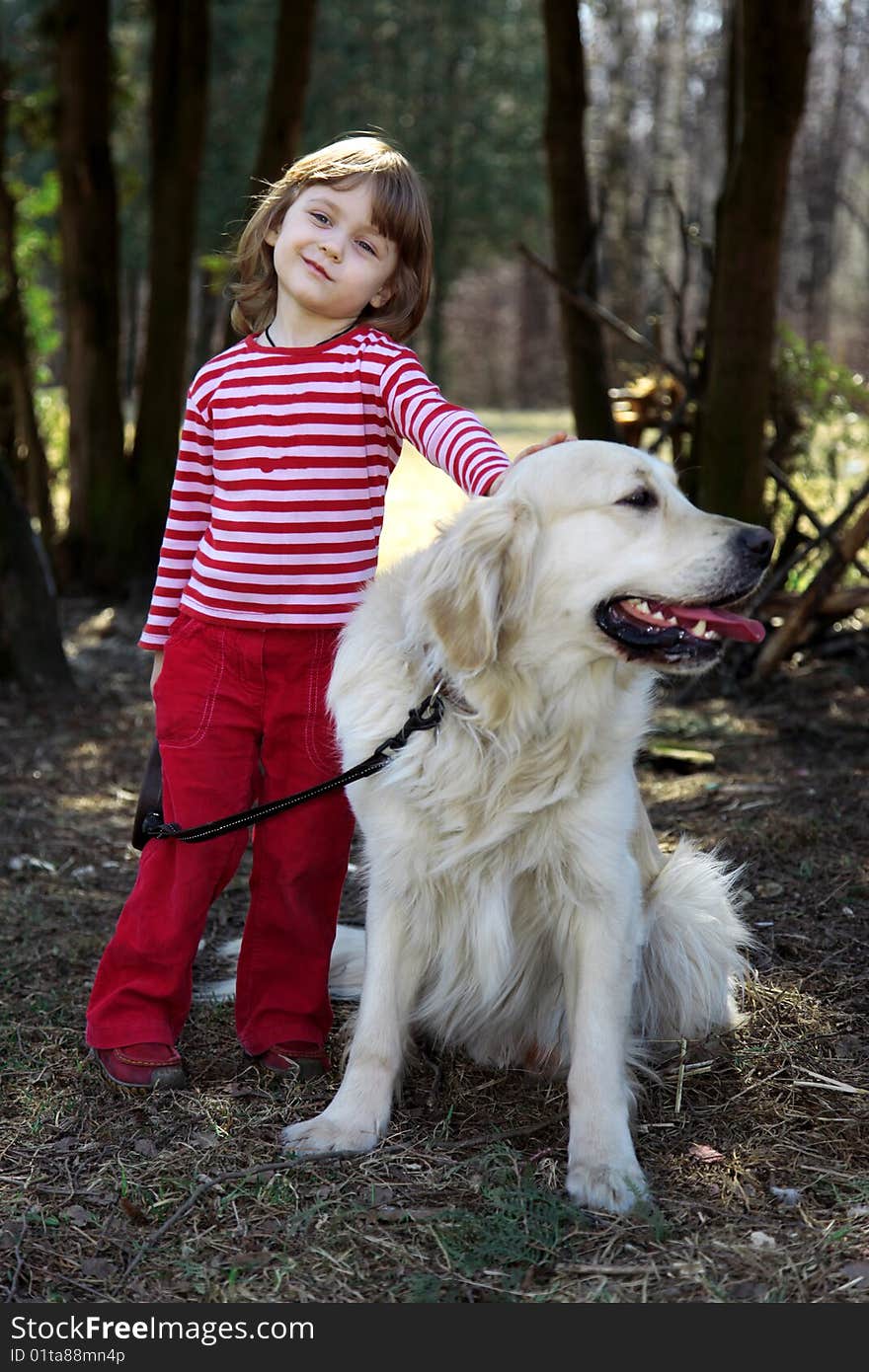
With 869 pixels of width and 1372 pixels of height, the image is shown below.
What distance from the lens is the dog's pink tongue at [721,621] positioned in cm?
246

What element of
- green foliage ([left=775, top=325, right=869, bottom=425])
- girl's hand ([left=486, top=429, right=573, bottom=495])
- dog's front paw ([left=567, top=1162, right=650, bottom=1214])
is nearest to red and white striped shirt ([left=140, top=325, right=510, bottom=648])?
girl's hand ([left=486, top=429, right=573, bottom=495])

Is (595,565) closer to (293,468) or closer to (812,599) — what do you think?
(293,468)

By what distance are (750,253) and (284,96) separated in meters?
3.58

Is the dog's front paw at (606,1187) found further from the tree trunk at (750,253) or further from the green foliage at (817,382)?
the green foliage at (817,382)

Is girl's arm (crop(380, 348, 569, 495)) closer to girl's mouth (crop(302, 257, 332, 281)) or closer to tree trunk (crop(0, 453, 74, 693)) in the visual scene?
girl's mouth (crop(302, 257, 332, 281))

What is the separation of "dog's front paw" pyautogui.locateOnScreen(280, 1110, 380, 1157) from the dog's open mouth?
1074 mm

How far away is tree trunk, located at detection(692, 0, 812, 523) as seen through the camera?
5.47 metres

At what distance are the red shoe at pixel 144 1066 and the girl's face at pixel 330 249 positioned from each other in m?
1.65

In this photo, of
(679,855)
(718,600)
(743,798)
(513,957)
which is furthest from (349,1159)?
(743,798)

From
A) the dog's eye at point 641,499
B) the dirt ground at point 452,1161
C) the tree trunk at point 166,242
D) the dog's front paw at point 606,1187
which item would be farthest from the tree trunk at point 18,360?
the dog's front paw at point 606,1187

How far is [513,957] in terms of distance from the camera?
9.18ft

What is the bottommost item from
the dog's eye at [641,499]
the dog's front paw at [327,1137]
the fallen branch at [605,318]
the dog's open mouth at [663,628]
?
the dog's front paw at [327,1137]

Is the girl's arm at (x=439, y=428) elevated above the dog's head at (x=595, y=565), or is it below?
above

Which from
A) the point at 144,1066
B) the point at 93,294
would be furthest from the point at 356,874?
the point at 93,294
